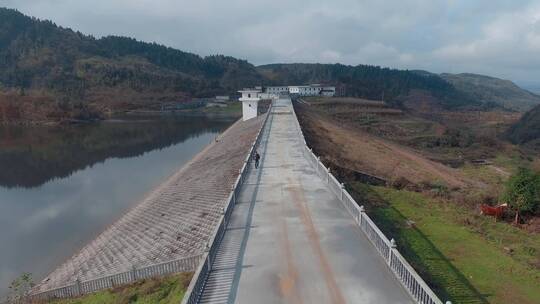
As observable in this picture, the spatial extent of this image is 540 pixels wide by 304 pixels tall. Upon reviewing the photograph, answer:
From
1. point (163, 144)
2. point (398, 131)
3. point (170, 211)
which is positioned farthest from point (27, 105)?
point (170, 211)

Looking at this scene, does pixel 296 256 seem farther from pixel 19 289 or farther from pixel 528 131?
pixel 528 131

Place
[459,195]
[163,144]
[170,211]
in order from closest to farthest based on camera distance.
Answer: [170,211]
[459,195]
[163,144]

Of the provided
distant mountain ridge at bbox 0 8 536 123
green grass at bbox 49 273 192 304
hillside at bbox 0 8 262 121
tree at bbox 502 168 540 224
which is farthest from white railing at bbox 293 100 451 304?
hillside at bbox 0 8 262 121

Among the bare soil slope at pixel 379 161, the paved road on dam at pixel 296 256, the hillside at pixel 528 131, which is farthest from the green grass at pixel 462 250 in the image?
the hillside at pixel 528 131

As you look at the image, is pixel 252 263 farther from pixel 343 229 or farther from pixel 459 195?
pixel 459 195

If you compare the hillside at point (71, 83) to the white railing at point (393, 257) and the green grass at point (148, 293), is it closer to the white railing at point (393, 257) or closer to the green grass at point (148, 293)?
the green grass at point (148, 293)

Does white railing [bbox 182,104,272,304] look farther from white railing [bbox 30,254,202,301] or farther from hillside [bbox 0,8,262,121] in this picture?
hillside [bbox 0,8,262,121]

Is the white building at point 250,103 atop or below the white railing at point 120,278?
atop
